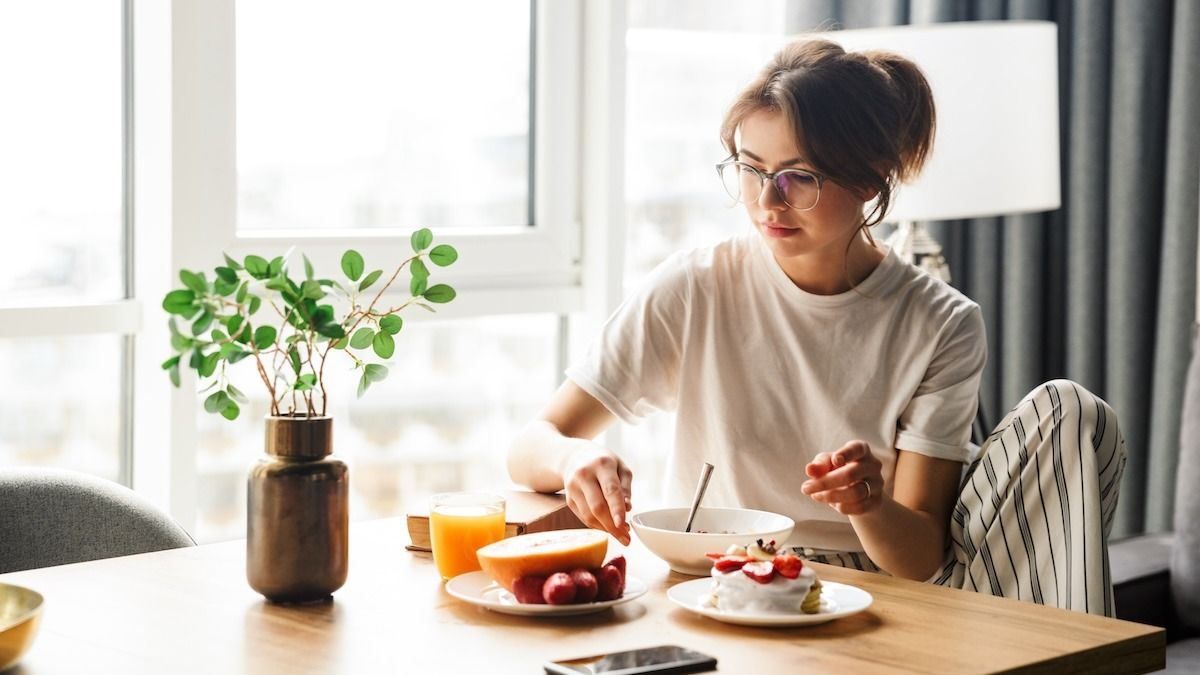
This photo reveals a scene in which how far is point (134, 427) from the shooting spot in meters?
2.39

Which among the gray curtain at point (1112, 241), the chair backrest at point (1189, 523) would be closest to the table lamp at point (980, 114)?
the chair backrest at point (1189, 523)

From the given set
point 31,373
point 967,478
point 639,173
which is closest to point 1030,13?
point 639,173

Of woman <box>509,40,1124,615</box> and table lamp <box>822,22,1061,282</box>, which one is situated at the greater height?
table lamp <box>822,22,1061,282</box>

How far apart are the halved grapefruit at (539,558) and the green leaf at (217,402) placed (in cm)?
27

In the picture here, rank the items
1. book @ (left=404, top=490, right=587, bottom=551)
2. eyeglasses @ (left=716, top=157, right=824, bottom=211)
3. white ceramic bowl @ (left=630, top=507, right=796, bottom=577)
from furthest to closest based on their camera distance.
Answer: eyeglasses @ (left=716, top=157, right=824, bottom=211)
book @ (left=404, top=490, right=587, bottom=551)
white ceramic bowl @ (left=630, top=507, right=796, bottom=577)

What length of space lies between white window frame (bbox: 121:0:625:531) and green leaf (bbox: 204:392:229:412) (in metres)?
0.98

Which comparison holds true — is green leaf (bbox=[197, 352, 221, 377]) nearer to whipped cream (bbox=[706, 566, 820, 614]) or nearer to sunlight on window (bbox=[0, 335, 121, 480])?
whipped cream (bbox=[706, 566, 820, 614])

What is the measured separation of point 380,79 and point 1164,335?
1.79 metres

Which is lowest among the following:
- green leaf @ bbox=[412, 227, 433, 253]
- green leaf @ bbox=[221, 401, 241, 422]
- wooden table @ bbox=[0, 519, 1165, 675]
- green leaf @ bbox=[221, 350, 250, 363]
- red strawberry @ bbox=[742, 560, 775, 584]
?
wooden table @ bbox=[0, 519, 1165, 675]

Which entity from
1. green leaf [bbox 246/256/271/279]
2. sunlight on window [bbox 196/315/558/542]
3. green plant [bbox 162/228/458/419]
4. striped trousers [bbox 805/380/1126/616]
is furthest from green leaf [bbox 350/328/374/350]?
sunlight on window [bbox 196/315/558/542]

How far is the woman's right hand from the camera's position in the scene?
5.02 ft

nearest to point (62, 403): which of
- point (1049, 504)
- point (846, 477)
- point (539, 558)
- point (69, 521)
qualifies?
point (69, 521)

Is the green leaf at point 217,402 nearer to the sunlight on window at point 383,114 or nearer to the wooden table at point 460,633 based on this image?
the wooden table at point 460,633

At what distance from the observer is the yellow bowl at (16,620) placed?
1.12 meters
